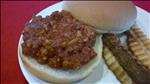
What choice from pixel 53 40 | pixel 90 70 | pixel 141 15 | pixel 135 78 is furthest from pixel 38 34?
pixel 141 15

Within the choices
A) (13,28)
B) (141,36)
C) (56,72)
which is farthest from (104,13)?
(13,28)

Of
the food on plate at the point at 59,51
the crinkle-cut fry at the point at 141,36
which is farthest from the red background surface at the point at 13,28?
the crinkle-cut fry at the point at 141,36

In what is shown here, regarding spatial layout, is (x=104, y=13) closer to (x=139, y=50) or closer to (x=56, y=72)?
(x=139, y=50)

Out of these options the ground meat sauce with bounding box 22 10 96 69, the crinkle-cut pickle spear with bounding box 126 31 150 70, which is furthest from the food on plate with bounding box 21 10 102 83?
the crinkle-cut pickle spear with bounding box 126 31 150 70

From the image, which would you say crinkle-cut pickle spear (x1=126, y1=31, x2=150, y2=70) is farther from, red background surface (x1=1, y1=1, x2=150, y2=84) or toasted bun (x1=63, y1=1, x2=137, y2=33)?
red background surface (x1=1, y1=1, x2=150, y2=84)

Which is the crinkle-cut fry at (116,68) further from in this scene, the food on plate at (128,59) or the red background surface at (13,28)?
the red background surface at (13,28)

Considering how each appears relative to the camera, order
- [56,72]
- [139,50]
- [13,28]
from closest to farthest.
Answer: [56,72], [139,50], [13,28]
